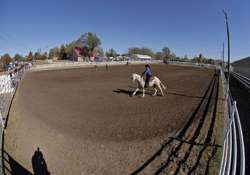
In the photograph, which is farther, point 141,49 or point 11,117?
point 141,49

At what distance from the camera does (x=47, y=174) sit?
5211 mm

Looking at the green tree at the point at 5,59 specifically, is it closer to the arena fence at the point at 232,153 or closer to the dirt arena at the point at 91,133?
the dirt arena at the point at 91,133

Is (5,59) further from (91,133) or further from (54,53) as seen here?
(91,133)

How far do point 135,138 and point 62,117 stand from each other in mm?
3877

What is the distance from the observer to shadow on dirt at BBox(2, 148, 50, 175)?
17.3ft

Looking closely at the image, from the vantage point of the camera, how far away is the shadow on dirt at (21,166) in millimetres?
5277

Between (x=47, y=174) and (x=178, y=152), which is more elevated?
(x=178, y=152)

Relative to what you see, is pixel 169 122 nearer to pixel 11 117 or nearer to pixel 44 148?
pixel 44 148

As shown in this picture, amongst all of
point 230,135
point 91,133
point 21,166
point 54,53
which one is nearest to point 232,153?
point 230,135

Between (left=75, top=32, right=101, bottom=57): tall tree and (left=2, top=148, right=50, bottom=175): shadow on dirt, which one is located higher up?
(left=75, top=32, right=101, bottom=57): tall tree

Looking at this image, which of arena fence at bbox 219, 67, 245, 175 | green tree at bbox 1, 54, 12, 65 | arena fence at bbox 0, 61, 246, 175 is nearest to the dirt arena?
arena fence at bbox 0, 61, 246, 175

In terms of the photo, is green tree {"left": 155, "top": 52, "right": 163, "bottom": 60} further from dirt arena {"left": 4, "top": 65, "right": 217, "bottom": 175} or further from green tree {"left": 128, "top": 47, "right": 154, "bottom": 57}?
dirt arena {"left": 4, "top": 65, "right": 217, "bottom": 175}

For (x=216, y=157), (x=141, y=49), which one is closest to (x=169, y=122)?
(x=216, y=157)

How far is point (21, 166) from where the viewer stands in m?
5.55
